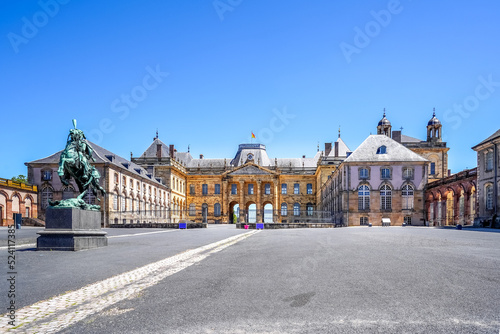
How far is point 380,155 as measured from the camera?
153 feet

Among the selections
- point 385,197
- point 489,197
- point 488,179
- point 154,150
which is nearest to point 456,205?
point 489,197

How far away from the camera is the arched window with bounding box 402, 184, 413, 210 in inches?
1780

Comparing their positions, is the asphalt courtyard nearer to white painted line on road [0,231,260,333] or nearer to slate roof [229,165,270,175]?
white painted line on road [0,231,260,333]

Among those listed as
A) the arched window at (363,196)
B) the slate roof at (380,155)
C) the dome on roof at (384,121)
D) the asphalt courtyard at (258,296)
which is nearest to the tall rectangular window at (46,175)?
the slate roof at (380,155)

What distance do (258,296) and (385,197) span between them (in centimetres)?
4366

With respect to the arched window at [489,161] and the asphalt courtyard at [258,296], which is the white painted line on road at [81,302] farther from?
the arched window at [489,161]

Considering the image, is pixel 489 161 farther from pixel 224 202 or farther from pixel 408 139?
pixel 224 202

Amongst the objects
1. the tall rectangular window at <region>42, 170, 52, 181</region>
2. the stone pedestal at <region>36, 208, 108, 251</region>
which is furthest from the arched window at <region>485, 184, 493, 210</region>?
the tall rectangular window at <region>42, 170, 52, 181</region>

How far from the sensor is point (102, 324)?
393 cm

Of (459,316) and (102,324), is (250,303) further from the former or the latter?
(459,316)

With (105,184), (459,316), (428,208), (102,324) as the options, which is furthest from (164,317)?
(428,208)

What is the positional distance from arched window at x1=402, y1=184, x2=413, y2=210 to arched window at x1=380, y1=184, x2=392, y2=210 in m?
1.64

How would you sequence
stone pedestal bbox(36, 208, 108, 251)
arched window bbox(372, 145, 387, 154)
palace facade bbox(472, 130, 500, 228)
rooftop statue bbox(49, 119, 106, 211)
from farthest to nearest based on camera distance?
arched window bbox(372, 145, 387, 154) < palace facade bbox(472, 130, 500, 228) < rooftop statue bbox(49, 119, 106, 211) < stone pedestal bbox(36, 208, 108, 251)

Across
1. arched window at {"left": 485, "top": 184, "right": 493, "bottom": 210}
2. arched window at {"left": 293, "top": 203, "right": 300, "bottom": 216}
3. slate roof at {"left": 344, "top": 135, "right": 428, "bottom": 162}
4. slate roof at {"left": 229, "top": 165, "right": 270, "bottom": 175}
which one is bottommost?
arched window at {"left": 293, "top": 203, "right": 300, "bottom": 216}
